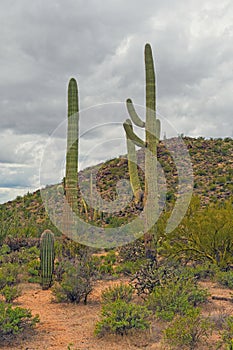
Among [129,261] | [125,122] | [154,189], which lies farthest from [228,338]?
[125,122]

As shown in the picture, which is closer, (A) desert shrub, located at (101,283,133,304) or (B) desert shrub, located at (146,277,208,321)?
(B) desert shrub, located at (146,277,208,321)

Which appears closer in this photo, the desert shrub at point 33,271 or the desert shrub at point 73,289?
the desert shrub at point 73,289

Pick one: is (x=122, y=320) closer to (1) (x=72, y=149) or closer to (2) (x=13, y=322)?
(2) (x=13, y=322)

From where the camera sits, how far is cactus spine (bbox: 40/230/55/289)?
10039 millimetres

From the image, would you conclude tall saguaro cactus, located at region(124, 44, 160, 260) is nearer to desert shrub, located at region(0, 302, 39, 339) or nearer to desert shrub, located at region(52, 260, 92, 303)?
desert shrub, located at region(52, 260, 92, 303)

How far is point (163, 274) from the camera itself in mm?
8484

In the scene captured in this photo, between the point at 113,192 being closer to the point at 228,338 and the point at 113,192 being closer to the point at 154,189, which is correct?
the point at 154,189

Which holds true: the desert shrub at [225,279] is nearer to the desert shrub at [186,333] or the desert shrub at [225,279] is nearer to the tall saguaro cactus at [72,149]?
the desert shrub at [186,333]

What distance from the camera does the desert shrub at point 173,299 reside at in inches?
272

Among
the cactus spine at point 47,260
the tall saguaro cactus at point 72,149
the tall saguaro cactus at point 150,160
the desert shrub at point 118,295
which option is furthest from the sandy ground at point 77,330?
the tall saguaro cactus at point 72,149

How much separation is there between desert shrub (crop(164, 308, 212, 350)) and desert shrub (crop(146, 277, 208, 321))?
0.62 m

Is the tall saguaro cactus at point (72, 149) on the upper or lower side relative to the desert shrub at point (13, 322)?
upper

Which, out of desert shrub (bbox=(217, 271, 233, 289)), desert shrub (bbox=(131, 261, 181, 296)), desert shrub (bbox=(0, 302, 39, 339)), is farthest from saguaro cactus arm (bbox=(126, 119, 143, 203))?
desert shrub (bbox=(0, 302, 39, 339))

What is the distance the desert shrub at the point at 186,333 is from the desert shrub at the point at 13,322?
7.08ft
